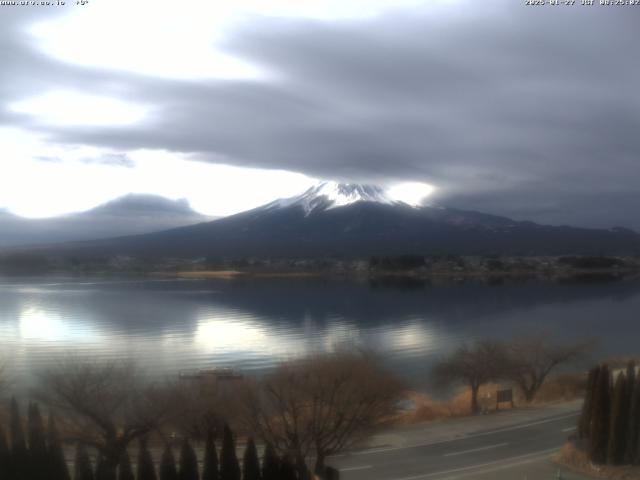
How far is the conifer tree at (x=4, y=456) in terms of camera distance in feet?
20.7

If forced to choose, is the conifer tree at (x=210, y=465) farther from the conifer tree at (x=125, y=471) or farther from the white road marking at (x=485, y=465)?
the white road marking at (x=485, y=465)

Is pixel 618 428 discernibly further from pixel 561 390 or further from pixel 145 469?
pixel 561 390

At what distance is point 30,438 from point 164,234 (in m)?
63.0

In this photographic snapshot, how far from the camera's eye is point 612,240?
82188 millimetres

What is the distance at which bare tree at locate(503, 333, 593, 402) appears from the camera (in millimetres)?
13180

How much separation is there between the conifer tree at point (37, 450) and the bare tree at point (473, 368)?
7.67 m

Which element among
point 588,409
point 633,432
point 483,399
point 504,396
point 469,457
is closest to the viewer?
point 633,432

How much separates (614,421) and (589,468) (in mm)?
610

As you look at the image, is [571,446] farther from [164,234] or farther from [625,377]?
[164,234]

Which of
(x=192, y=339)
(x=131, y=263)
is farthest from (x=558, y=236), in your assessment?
(x=192, y=339)


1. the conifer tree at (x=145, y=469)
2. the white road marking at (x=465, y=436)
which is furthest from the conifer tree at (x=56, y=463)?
the white road marking at (x=465, y=436)

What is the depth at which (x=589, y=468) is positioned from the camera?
7504 mm

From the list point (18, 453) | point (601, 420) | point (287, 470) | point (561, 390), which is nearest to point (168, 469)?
point (287, 470)

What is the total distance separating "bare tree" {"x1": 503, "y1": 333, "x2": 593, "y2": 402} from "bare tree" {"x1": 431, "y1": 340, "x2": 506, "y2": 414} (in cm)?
23
